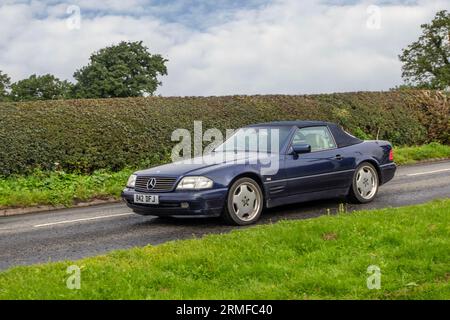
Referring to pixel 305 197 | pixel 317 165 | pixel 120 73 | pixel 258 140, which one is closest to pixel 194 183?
pixel 258 140

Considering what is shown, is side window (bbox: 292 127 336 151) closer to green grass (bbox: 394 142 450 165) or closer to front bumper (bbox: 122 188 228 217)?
front bumper (bbox: 122 188 228 217)

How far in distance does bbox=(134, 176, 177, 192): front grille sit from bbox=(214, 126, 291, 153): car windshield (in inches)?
59.9

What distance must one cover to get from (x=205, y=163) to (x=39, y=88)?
57256 mm

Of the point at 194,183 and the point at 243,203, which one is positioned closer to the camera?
the point at 194,183

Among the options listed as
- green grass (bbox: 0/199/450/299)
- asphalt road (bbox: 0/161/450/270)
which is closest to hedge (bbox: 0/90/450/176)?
asphalt road (bbox: 0/161/450/270)

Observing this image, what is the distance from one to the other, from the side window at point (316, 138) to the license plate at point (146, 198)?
2.56 metres

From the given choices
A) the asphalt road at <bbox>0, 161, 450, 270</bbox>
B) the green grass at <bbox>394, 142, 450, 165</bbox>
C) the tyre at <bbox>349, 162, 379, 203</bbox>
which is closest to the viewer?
the asphalt road at <bbox>0, 161, 450, 270</bbox>

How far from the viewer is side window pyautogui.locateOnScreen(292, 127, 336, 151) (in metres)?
10.3

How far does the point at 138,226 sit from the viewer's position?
31.6 ft

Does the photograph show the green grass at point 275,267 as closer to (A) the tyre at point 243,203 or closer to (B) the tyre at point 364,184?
(A) the tyre at point 243,203

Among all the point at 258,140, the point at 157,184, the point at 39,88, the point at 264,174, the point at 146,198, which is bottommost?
the point at 146,198

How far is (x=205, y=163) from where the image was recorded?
30.7ft

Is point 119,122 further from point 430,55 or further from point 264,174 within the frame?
point 430,55

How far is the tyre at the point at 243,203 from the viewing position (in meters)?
9.03
